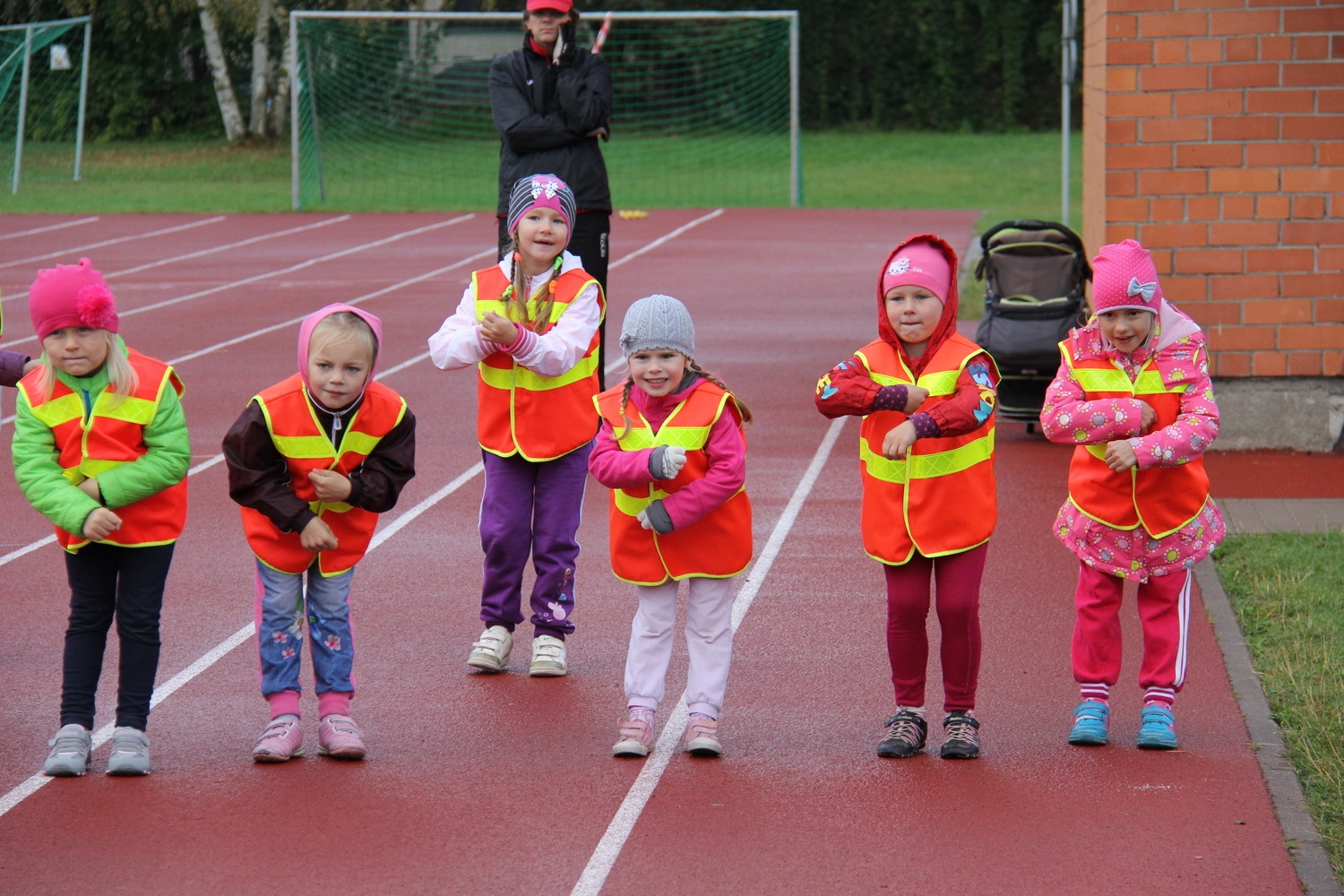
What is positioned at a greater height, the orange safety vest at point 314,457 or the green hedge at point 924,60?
the green hedge at point 924,60

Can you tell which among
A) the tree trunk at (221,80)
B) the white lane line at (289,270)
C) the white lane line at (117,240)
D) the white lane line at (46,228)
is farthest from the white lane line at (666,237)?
the tree trunk at (221,80)

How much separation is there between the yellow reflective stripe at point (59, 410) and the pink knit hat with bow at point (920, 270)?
8.00 ft

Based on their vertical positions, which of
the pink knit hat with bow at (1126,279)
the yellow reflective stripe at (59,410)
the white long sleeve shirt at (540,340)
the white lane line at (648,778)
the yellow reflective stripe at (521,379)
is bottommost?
the white lane line at (648,778)

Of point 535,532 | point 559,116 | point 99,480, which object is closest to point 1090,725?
point 535,532

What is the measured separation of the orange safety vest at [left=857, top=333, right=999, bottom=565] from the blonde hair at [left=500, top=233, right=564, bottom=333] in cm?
127

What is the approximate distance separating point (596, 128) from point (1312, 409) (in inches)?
174

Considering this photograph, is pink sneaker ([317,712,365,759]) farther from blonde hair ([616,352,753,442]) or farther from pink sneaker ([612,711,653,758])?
blonde hair ([616,352,753,442])

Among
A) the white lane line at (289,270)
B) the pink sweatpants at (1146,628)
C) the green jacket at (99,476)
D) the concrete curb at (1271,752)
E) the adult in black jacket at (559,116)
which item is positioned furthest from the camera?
the white lane line at (289,270)

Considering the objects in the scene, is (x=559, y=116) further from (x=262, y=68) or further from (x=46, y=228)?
(x=262, y=68)

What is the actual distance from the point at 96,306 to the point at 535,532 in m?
1.85

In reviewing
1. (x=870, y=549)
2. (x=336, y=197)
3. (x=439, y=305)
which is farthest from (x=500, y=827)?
(x=336, y=197)

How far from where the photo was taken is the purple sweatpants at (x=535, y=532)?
5.96m

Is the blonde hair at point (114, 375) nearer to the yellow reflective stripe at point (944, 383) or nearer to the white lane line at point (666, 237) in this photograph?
the yellow reflective stripe at point (944, 383)

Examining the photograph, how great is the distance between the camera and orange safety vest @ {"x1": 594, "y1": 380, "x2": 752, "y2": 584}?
16.4 feet
